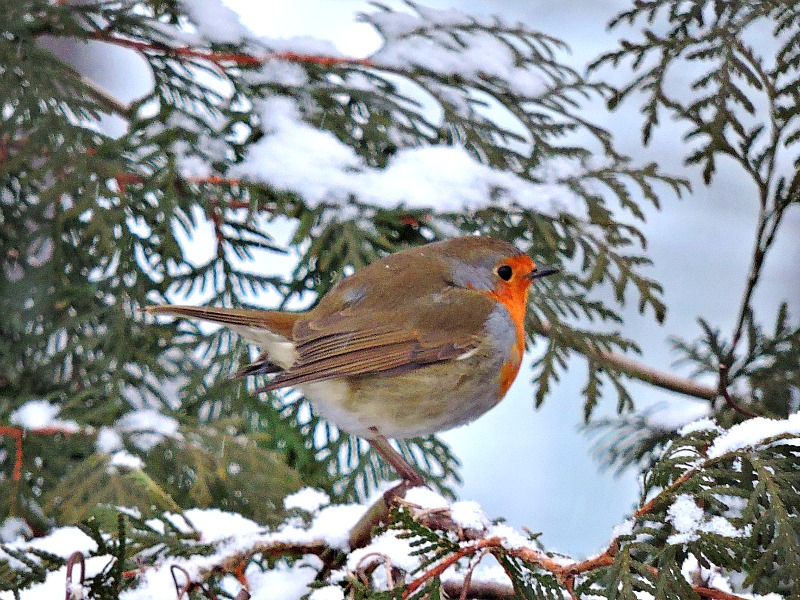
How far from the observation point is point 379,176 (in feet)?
7.06

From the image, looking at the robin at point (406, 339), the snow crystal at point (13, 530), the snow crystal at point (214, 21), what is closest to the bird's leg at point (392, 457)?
the robin at point (406, 339)

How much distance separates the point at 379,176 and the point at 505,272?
36cm

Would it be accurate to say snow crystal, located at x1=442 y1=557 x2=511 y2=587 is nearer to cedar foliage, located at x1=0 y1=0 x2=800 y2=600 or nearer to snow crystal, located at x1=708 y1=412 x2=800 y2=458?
snow crystal, located at x1=708 y1=412 x2=800 y2=458

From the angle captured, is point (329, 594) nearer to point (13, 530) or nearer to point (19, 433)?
point (19, 433)

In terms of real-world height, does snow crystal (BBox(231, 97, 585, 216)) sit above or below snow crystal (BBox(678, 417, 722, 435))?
above

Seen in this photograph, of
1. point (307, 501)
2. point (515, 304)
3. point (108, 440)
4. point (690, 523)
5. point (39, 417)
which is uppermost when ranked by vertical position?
point (515, 304)

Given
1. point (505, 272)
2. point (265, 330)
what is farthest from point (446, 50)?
point (265, 330)

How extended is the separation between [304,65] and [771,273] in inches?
170

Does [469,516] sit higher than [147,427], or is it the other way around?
[147,427]

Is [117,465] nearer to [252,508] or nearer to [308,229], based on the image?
[252,508]

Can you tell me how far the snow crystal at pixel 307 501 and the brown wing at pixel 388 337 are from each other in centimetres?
25

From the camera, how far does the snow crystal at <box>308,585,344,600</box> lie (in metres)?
1.21

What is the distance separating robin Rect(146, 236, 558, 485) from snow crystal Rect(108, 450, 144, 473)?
0.30 meters

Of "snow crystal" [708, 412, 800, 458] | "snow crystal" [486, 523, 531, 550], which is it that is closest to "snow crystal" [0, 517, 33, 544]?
"snow crystal" [486, 523, 531, 550]
